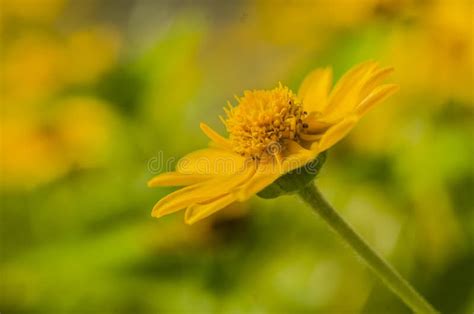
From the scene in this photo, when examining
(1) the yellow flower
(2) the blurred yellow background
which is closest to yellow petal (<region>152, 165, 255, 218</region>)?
(1) the yellow flower

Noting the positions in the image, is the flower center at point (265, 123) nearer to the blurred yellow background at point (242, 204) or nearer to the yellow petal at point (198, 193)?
the yellow petal at point (198, 193)

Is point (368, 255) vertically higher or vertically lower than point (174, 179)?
lower

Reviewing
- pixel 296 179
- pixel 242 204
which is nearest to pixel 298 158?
pixel 296 179

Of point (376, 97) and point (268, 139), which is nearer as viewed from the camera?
point (376, 97)

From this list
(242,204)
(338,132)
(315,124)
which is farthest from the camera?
(242,204)

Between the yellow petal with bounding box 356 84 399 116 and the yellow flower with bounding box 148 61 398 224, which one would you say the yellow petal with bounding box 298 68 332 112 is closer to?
the yellow flower with bounding box 148 61 398 224

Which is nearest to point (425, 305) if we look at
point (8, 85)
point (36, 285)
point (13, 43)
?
point (36, 285)

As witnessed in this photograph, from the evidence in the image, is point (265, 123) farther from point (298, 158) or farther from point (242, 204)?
point (242, 204)
